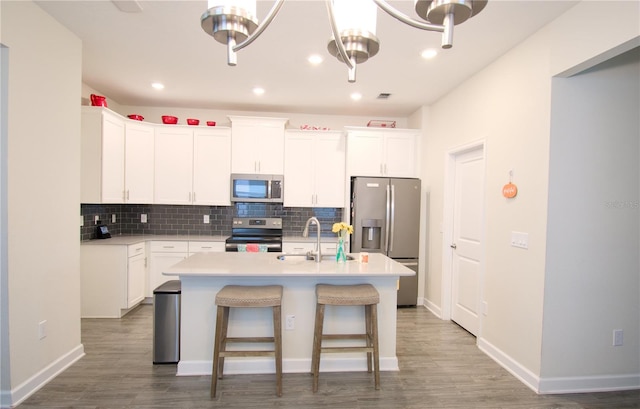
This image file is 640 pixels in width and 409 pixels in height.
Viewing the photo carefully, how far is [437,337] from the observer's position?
3307 millimetres

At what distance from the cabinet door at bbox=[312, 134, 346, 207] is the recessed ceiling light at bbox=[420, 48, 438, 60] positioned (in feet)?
5.86

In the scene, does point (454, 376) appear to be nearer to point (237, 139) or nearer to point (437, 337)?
point (437, 337)

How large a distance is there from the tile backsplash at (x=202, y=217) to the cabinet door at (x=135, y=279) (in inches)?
31.1

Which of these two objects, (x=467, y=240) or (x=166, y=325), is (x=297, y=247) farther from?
(x=467, y=240)

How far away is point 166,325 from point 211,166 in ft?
7.76

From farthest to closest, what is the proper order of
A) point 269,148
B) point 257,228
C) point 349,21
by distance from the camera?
point 257,228 < point 269,148 < point 349,21

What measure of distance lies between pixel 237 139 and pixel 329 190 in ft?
4.84

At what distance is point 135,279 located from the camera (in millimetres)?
3787

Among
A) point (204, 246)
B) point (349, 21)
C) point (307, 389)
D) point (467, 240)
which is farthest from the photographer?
point (204, 246)

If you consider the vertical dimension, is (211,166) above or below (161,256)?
above

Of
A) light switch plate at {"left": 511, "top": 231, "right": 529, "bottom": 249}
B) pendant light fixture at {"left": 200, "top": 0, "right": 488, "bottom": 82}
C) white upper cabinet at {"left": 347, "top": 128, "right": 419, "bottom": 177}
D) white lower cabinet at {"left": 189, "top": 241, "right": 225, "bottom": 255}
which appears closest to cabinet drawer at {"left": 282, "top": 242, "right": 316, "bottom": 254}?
white lower cabinet at {"left": 189, "top": 241, "right": 225, "bottom": 255}

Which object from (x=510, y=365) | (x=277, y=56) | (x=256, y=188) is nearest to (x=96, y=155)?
(x=256, y=188)

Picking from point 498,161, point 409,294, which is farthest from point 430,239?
point 498,161

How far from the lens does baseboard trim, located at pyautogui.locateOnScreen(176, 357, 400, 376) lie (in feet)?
8.14
